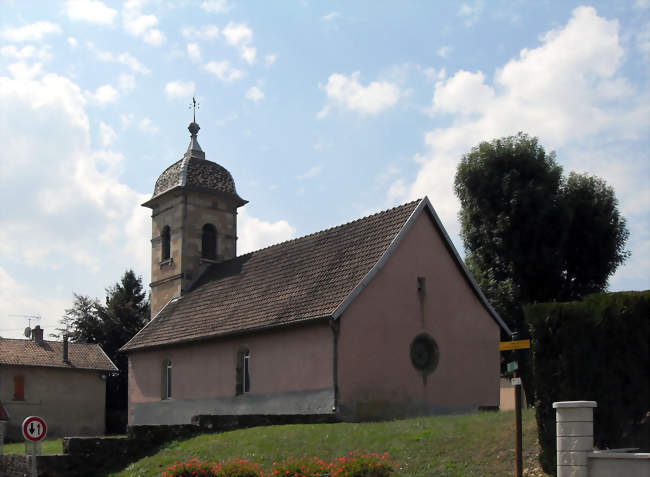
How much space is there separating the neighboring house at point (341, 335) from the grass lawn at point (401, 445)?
3461 mm

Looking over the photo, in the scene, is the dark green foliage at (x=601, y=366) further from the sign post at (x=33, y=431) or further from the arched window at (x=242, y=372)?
the arched window at (x=242, y=372)

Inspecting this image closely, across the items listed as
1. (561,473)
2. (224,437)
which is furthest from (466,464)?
(224,437)

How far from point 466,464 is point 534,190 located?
23806mm

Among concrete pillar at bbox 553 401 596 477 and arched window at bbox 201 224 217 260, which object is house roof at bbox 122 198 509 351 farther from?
concrete pillar at bbox 553 401 596 477

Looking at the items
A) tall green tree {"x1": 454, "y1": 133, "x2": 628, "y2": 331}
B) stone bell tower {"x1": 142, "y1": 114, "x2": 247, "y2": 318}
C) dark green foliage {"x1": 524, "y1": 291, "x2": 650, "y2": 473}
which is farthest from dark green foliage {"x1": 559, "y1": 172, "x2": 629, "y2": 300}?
dark green foliage {"x1": 524, "y1": 291, "x2": 650, "y2": 473}

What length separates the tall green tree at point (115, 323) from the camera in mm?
49219

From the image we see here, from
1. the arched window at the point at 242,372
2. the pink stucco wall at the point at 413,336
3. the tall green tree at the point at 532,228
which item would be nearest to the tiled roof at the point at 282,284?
the pink stucco wall at the point at 413,336

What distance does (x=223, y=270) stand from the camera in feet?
111

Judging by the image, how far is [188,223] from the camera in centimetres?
3584

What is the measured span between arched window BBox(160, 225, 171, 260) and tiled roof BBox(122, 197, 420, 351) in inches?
138

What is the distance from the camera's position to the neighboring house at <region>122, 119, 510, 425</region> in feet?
76.4

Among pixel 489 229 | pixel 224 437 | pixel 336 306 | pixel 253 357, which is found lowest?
pixel 224 437

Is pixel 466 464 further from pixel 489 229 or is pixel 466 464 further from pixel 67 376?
pixel 67 376

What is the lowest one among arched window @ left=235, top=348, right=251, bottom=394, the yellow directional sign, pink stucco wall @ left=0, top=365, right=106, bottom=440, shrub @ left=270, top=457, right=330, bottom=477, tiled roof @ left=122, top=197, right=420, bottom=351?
pink stucco wall @ left=0, top=365, right=106, bottom=440
